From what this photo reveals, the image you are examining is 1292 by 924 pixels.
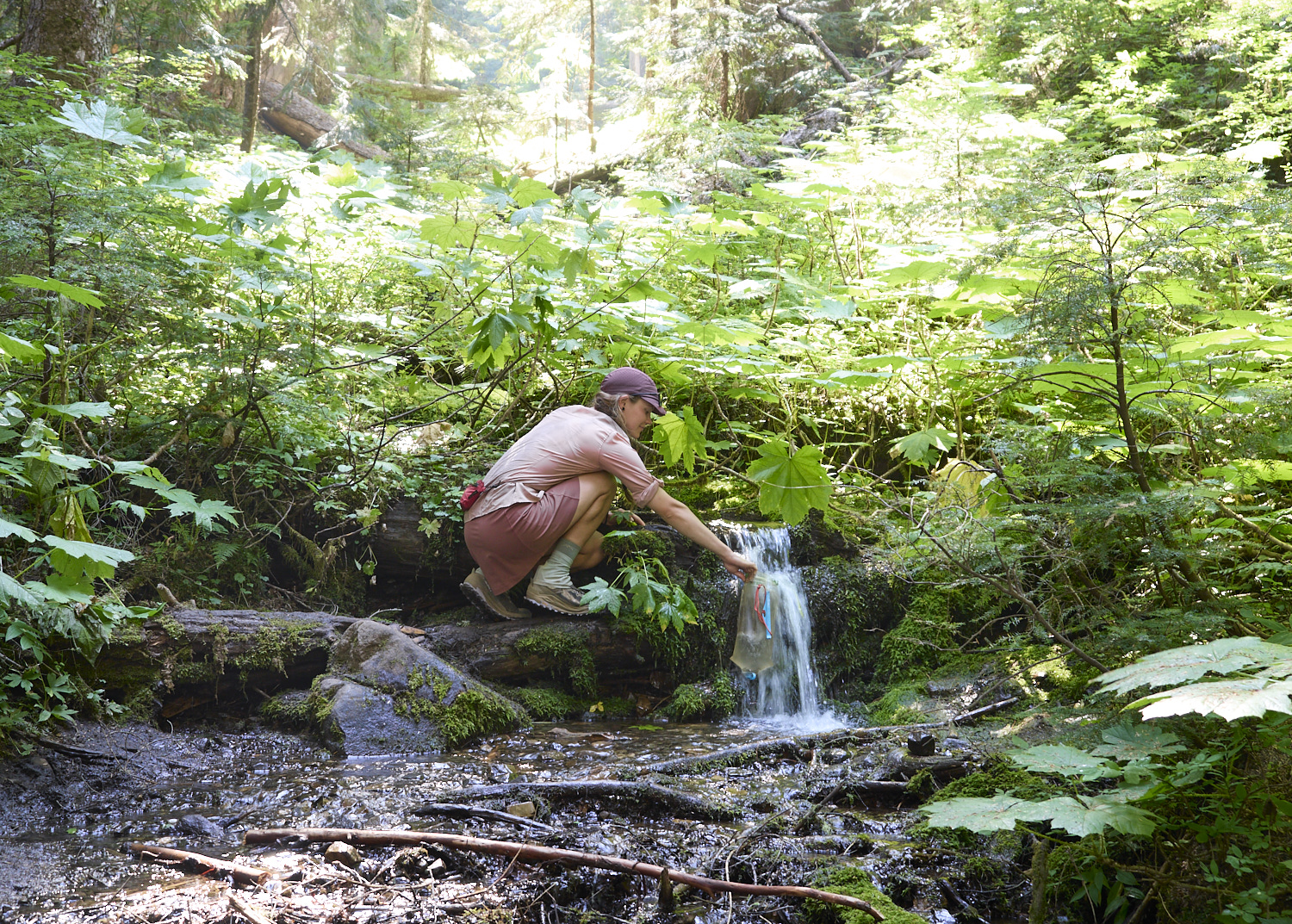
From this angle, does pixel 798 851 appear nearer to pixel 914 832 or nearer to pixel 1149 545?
pixel 914 832

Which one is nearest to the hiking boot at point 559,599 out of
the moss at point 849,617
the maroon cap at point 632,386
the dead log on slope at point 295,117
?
the maroon cap at point 632,386

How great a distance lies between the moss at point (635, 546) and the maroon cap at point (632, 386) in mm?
931

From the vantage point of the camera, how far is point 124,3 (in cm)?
971

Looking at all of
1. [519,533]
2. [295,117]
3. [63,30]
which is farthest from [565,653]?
[295,117]

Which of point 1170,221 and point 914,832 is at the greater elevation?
point 1170,221

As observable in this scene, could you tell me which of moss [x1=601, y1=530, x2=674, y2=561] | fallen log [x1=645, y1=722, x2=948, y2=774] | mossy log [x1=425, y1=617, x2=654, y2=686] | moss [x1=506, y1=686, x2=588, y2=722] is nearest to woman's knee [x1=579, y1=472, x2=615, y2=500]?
moss [x1=601, y1=530, x2=674, y2=561]

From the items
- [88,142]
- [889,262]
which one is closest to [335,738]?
[88,142]

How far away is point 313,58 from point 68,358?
583 inches

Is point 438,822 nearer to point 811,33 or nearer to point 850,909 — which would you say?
point 850,909

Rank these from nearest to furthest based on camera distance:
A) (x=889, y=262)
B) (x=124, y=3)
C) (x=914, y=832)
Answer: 1. (x=914, y=832)
2. (x=889, y=262)
3. (x=124, y=3)

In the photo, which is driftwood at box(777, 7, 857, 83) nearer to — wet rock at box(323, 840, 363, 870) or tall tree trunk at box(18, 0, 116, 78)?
tall tree trunk at box(18, 0, 116, 78)

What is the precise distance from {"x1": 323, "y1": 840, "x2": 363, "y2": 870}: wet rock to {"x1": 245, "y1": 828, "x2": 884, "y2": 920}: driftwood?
2.6 inches

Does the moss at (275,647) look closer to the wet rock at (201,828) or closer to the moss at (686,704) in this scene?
the wet rock at (201,828)

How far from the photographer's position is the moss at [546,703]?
4.75 metres
